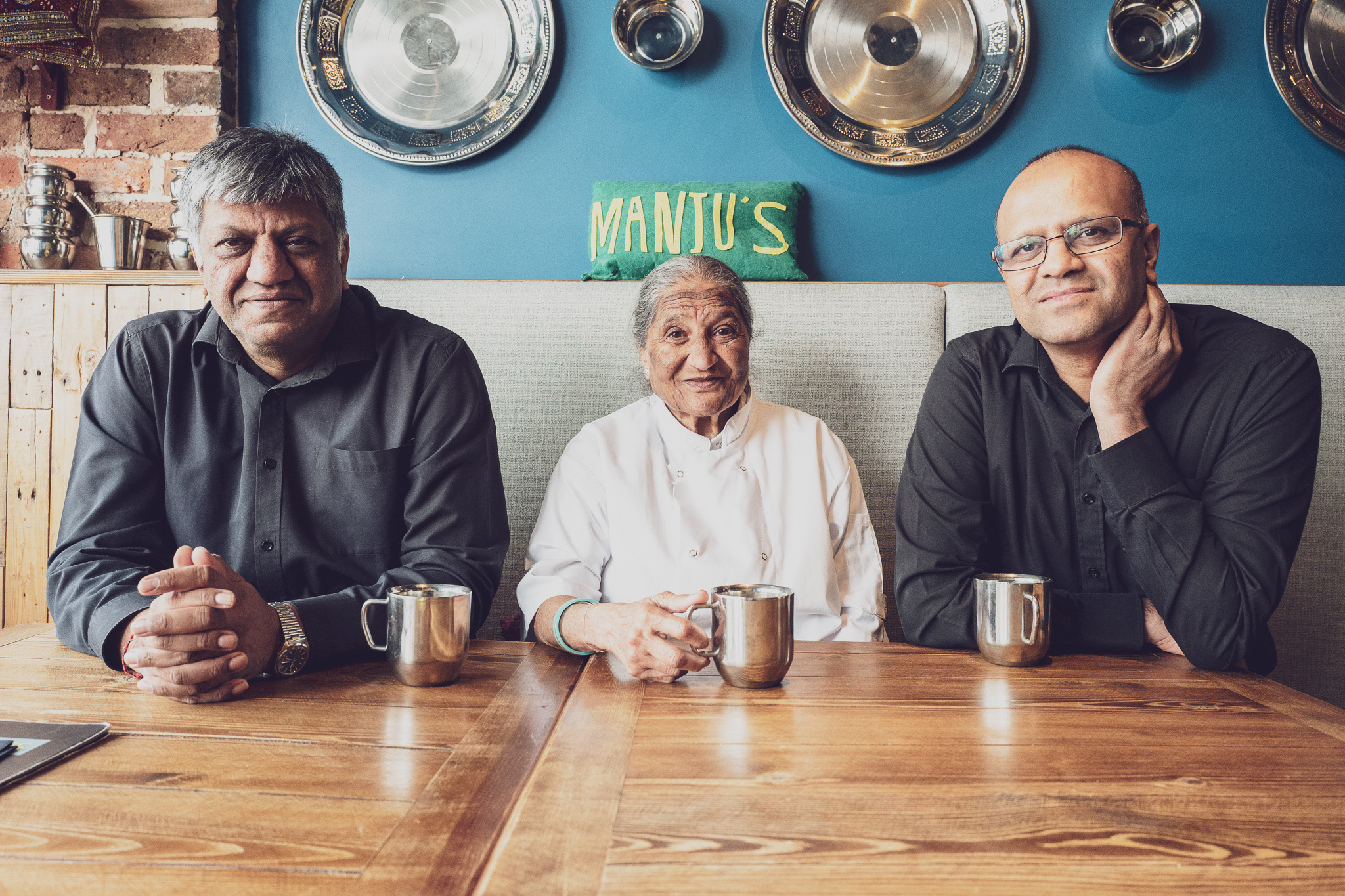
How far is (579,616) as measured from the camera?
1211 millimetres

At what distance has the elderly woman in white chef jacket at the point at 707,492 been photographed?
1.71 m

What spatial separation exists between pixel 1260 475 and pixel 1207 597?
0.24 metres

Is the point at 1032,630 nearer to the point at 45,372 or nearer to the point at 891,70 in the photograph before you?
the point at 891,70

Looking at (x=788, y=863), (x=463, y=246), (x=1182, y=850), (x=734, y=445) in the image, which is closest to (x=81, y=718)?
(x=788, y=863)

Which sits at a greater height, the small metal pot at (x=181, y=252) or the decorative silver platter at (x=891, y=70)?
the decorative silver platter at (x=891, y=70)

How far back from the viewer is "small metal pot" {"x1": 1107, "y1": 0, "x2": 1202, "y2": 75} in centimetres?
248

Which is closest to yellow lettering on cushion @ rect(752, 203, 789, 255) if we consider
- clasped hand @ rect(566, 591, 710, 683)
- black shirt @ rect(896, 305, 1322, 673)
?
black shirt @ rect(896, 305, 1322, 673)

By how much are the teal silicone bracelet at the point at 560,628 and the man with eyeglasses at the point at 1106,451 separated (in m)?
0.51

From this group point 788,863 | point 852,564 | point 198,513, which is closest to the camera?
point 788,863

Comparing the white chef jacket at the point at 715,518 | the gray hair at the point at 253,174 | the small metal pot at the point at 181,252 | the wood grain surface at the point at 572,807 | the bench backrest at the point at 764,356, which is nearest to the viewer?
the wood grain surface at the point at 572,807

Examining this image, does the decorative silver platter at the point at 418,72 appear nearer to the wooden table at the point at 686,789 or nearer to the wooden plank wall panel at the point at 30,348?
the wooden plank wall panel at the point at 30,348

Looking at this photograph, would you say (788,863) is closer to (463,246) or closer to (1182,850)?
(1182,850)

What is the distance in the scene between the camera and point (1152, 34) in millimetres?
2525

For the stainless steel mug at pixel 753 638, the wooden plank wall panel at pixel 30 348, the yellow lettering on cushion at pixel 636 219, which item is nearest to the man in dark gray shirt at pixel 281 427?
the stainless steel mug at pixel 753 638
